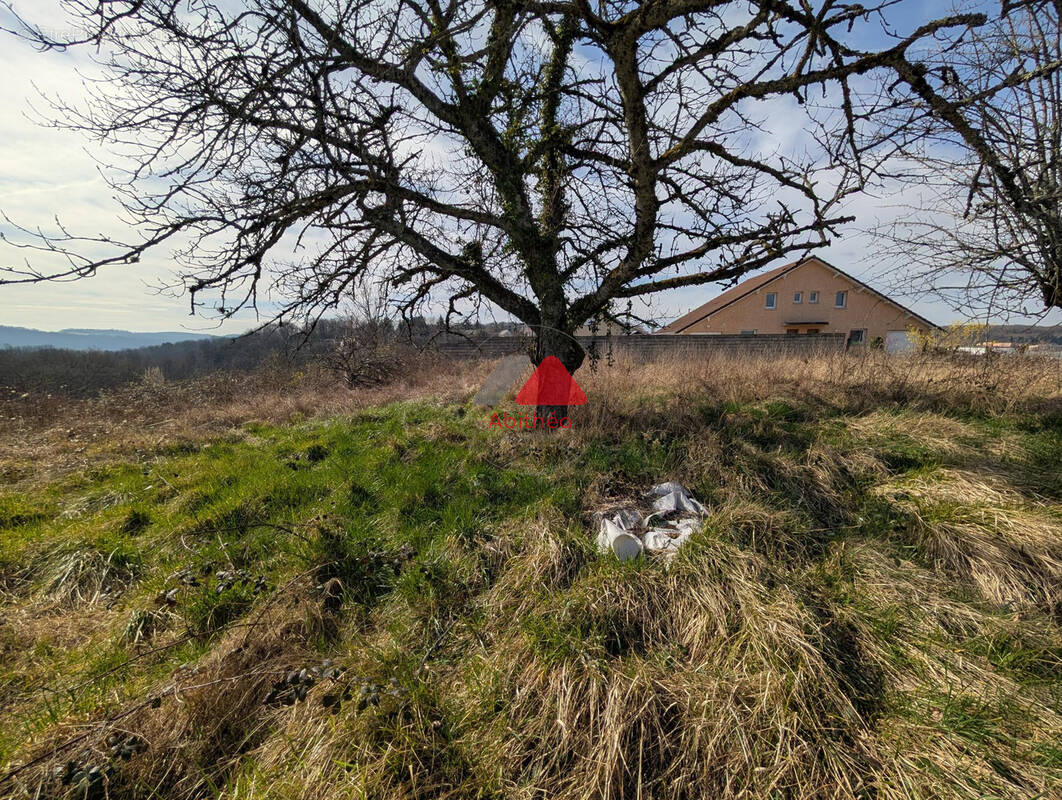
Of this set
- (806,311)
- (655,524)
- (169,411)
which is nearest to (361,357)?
(169,411)

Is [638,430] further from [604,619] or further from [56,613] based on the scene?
[56,613]

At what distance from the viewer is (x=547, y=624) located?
7.59 feet

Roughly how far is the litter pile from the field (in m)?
0.19

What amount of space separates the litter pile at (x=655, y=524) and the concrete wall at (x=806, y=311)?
25.5 m

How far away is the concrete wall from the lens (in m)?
26.8

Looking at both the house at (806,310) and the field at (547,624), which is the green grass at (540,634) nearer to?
the field at (547,624)

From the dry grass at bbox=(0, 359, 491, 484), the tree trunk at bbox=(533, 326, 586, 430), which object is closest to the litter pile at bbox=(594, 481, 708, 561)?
the tree trunk at bbox=(533, 326, 586, 430)

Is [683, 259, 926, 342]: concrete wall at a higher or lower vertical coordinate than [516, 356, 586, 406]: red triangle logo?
higher

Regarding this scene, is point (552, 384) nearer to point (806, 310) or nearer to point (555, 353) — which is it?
point (555, 353)

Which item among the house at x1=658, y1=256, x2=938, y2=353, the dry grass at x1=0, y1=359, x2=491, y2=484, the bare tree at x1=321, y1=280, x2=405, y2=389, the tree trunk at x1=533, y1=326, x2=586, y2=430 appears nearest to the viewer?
the tree trunk at x1=533, y1=326, x2=586, y2=430

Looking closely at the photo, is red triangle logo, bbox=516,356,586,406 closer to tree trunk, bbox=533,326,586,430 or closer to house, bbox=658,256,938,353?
tree trunk, bbox=533,326,586,430

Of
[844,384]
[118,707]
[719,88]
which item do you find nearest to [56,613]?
[118,707]

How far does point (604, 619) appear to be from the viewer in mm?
2311

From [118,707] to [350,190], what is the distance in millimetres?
4464
